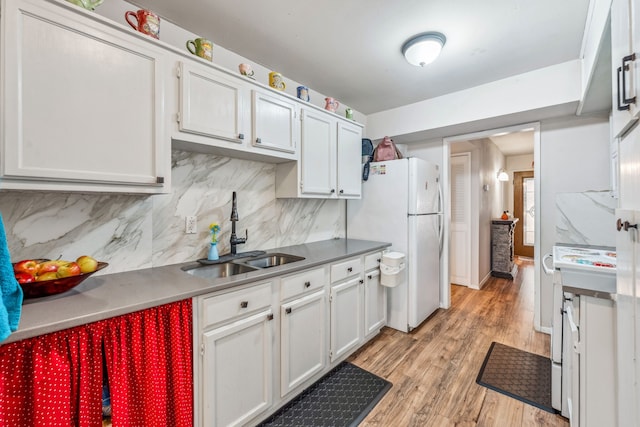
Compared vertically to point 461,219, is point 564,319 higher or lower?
lower

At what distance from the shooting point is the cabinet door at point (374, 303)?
2387 millimetres

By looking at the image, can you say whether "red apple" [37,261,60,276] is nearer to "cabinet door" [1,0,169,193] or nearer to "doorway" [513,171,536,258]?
"cabinet door" [1,0,169,193]

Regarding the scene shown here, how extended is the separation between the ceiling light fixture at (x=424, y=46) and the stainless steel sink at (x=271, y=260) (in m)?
1.72

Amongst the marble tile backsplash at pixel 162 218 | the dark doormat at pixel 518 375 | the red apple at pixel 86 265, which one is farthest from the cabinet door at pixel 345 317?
the red apple at pixel 86 265

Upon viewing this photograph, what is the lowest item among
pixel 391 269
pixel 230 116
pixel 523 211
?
pixel 391 269

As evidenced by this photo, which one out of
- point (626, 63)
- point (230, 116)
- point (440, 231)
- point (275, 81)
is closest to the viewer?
point (626, 63)

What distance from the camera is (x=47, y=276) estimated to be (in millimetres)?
1070

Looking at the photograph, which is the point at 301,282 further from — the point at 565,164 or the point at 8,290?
the point at 565,164

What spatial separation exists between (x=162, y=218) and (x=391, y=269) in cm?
190

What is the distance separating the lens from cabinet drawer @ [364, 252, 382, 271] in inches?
93.9

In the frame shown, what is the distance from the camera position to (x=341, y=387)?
190cm

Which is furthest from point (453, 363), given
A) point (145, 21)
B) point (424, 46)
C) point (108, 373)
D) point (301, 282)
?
point (145, 21)

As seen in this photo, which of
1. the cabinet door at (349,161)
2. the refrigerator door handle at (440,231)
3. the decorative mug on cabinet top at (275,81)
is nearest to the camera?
the decorative mug on cabinet top at (275,81)

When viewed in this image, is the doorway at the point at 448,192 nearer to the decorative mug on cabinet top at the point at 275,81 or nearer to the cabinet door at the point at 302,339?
the cabinet door at the point at 302,339
